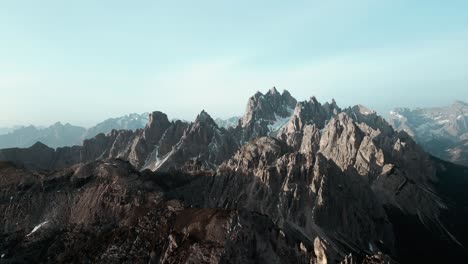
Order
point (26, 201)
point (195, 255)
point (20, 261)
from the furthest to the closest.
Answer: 1. point (26, 201)
2. point (20, 261)
3. point (195, 255)

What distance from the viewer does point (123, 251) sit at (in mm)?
120312

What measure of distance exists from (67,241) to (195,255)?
4251cm

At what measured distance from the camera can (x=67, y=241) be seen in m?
132

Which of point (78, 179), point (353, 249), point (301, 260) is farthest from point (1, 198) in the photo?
point (353, 249)

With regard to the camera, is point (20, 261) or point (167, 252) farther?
point (20, 261)

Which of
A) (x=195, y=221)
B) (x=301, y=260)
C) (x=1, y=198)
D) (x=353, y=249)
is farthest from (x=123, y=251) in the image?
(x=353, y=249)

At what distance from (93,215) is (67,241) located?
11.9 metres

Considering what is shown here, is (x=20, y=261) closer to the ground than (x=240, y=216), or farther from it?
closer to the ground

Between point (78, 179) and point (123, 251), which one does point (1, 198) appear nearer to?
point (78, 179)

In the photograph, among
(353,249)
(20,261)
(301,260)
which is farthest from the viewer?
(353,249)

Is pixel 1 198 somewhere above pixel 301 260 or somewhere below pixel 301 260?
above

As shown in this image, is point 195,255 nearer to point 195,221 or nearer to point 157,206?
point 195,221

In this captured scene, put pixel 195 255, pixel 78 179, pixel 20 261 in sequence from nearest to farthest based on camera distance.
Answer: pixel 195 255
pixel 20 261
pixel 78 179

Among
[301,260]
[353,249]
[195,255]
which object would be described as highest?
[195,255]
